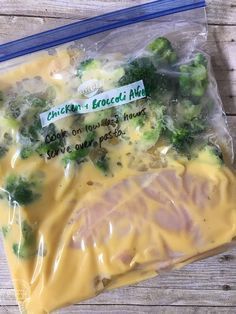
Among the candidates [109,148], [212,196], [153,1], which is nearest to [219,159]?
[212,196]

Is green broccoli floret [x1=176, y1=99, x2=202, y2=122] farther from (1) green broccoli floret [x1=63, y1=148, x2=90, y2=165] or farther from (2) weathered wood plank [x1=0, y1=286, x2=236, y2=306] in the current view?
(2) weathered wood plank [x1=0, y1=286, x2=236, y2=306]

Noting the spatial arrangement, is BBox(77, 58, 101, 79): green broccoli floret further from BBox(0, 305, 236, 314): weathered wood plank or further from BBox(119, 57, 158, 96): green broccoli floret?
BBox(0, 305, 236, 314): weathered wood plank

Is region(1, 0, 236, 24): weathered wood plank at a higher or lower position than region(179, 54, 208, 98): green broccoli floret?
higher

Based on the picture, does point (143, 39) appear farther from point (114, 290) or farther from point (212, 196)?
point (114, 290)

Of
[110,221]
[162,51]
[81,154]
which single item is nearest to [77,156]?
[81,154]

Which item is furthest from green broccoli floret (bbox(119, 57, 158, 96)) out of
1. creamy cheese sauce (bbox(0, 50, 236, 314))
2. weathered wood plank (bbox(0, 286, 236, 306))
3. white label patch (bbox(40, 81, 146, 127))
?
weathered wood plank (bbox(0, 286, 236, 306))

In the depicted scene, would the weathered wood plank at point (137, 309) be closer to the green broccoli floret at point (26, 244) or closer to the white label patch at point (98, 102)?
the green broccoli floret at point (26, 244)

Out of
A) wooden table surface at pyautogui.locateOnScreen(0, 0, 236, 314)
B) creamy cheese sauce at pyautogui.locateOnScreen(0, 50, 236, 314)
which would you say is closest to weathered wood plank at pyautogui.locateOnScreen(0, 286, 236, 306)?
wooden table surface at pyautogui.locateOnScreen(0, 0, 236, 314)

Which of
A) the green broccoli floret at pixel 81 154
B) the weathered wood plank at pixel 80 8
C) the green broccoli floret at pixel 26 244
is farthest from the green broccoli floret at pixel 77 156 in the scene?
the weathered wood plank at pixel 80 8

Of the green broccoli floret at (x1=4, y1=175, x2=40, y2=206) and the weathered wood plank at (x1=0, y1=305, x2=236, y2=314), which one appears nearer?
the green broccoli floret at (x1=4, y1=175, x2=40, y2=206)
